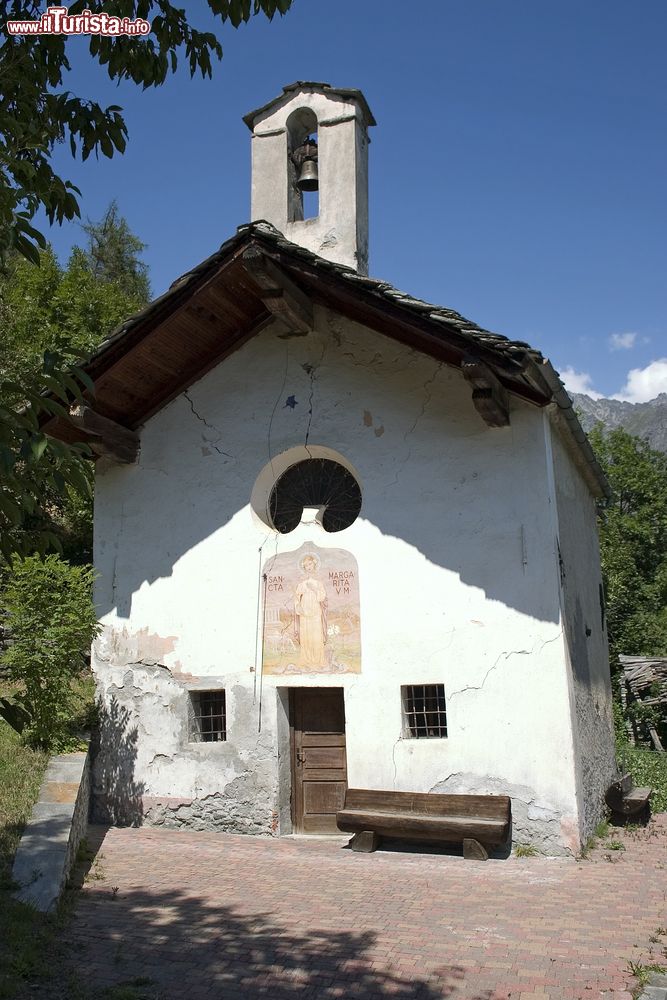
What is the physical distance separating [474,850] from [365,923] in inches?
90.9

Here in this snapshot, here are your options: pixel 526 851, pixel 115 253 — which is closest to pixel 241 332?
pixel 526 851

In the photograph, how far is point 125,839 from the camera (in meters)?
9.08

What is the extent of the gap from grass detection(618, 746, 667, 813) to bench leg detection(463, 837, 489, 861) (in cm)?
408

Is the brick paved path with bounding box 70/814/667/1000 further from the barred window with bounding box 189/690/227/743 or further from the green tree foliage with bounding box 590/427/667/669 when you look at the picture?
the green tree foliage with bounding box 590/427/667/669

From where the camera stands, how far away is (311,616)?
9578 mm

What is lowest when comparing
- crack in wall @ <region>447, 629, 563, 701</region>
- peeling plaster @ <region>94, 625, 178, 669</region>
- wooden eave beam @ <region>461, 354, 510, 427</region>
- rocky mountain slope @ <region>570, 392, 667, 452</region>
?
crack in wall @ <region>447, 629, 563, 701</region>

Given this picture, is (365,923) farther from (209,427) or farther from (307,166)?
(307,166)

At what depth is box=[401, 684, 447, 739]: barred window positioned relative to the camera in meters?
Answer: 8.98

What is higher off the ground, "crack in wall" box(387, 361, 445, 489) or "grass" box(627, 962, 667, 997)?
"crack in wall" box(387, 361, 445, 489)

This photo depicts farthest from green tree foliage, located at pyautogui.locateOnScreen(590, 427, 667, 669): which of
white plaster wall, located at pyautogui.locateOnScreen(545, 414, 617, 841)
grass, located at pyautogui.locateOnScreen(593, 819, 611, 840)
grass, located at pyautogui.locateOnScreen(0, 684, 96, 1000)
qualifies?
grass, located at pyautogui.locateOnScreen(0, 684, 96, 1000)

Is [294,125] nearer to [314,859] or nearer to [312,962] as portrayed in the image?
[314,859]

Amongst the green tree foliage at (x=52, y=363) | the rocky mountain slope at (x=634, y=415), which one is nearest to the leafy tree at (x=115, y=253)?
the green tree foliage at (x=52, y=363)

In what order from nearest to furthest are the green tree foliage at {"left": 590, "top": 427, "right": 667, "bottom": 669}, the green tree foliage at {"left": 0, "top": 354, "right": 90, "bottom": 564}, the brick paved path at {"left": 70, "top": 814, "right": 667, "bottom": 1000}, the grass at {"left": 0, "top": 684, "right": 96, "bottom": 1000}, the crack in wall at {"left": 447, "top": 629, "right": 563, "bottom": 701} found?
the green tree foliage at {"left": 0, "top": 354, "right": 90, "bottom": 564} < the grass at {"left": 0, "top": 684, "right": 96, "bottom": 1000} < the brick paved path at {"left": 70, "top": 814, "right": 667, "bottom": 1000} < the crack in wall at {"left": 447, "top": 629, "right": 563, "bottom": 701} < the green tree foliage at {"left": 590, "top": 427, "right": 667, "bottom": 669}

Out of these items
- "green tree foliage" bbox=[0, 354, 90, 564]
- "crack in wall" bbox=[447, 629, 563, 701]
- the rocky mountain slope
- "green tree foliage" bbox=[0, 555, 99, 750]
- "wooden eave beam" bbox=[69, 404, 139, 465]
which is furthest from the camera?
the rocky mountain slope
